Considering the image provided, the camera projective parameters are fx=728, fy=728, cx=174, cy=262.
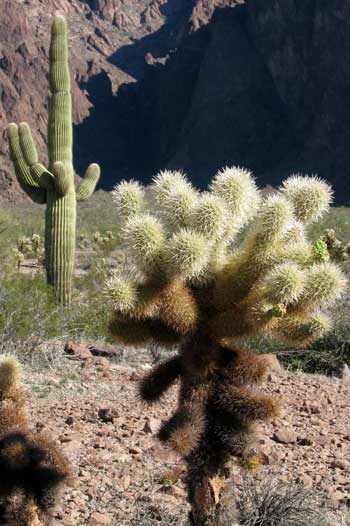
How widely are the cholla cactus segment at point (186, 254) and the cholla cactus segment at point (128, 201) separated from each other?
459mm

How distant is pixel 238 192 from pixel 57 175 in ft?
24.1

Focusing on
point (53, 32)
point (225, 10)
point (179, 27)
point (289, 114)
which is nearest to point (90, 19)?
point (179, 27)

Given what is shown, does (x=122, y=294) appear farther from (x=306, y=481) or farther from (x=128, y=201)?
(x=306, y=481)

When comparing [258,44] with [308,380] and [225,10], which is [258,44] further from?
A: [308,380]

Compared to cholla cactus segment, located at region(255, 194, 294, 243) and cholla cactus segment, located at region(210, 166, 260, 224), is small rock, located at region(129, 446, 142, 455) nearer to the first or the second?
Answer: cholla cactus segment, located at region(210, 166, 260, 224)

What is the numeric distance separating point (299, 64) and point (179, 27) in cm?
4231

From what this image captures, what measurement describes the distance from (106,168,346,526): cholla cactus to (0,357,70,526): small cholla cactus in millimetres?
572

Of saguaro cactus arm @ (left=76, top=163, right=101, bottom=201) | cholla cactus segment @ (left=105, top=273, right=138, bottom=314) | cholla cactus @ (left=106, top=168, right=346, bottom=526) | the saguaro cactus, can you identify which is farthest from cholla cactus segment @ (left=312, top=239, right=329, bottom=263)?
saguaro cactus arm @ (left=76, top=163, right=101, bottom=201)

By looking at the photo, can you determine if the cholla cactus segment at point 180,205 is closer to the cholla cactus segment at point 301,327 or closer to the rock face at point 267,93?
the cholla cactus segment at point 301,327

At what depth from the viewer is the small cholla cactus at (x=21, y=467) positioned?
3400 mm

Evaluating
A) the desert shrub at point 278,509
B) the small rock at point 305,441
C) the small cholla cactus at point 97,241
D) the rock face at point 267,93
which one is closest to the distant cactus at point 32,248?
the small cholla cactus at point 97,241

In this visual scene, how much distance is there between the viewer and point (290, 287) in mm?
3082

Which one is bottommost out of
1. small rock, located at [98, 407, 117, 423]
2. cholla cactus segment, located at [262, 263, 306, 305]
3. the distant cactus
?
small rock, located at [98, 407, 117, 423]

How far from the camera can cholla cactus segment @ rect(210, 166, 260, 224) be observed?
11.5 feet
